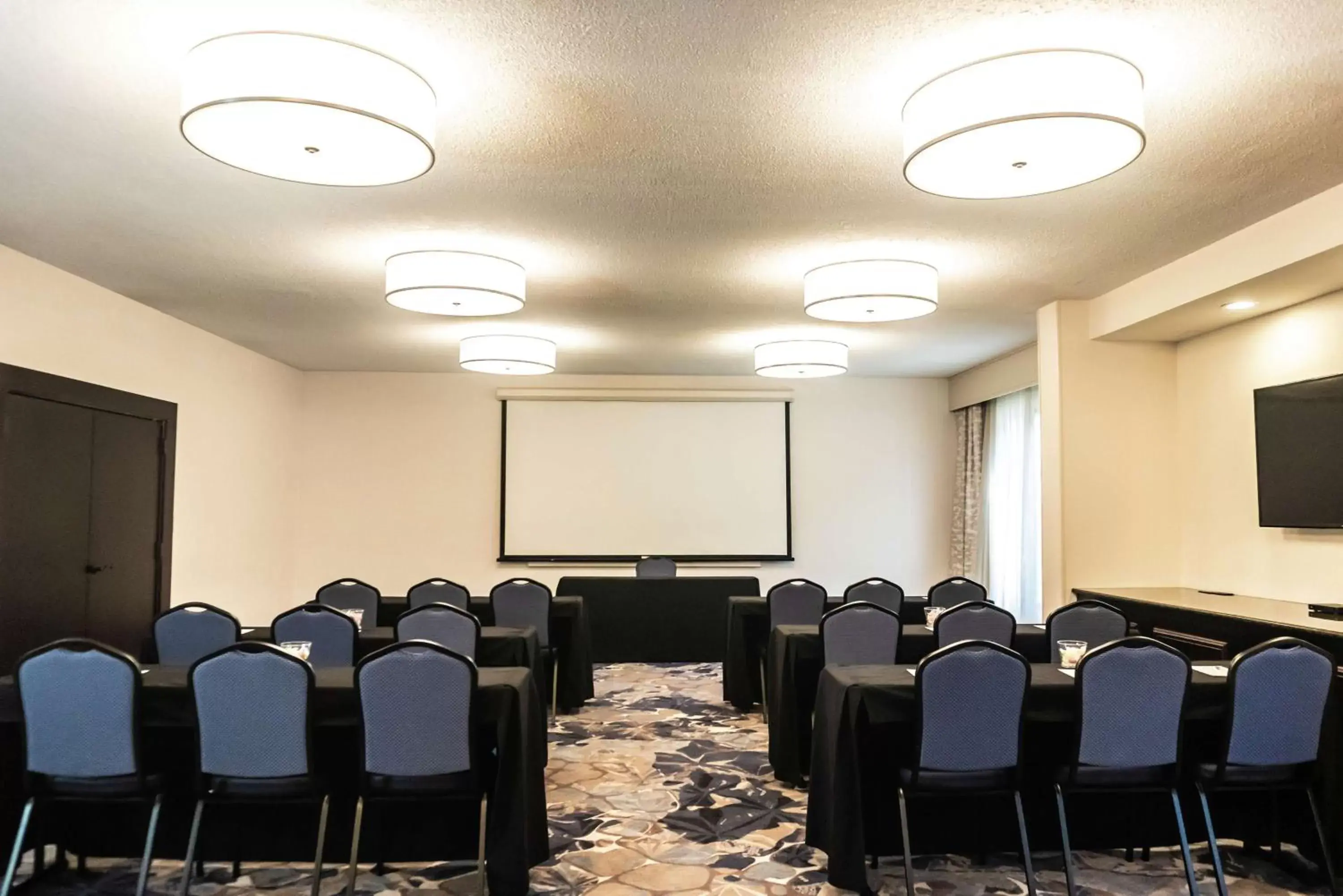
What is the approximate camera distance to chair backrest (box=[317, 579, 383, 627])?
6.49 m

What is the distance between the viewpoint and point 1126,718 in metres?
3.31

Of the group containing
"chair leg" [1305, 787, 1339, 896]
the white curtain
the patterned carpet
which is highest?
the white curtain

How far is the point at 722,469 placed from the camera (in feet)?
33.9

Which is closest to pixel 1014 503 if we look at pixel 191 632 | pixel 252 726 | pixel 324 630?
pixel 324 630

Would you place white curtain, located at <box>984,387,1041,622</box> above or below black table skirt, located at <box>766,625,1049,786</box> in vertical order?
above

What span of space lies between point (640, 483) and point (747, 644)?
376cm

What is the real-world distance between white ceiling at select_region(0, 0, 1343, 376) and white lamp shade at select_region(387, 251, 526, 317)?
0.43 feet

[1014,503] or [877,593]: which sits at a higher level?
[1014,503]

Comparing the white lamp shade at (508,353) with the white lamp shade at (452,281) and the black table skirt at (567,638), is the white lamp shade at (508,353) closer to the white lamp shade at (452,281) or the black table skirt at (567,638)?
the white lamp shade at (452,281)

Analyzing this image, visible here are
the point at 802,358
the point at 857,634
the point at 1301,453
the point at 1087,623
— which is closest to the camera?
the point at 1087,623

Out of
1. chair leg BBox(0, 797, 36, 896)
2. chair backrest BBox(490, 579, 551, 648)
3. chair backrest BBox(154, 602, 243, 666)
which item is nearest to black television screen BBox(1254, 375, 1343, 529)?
chair backrest BBox(490, 579, 551, 648)

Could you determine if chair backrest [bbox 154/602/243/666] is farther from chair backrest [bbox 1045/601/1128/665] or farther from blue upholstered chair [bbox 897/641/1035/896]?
chair backrest [bbox 1045/601/1128/665]

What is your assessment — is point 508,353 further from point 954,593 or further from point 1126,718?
point 1126,718

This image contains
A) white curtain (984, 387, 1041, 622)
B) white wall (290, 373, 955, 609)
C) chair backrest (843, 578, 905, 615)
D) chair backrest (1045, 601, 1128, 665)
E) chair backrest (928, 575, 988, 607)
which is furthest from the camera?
white wall (290, 373, 955, 609)
